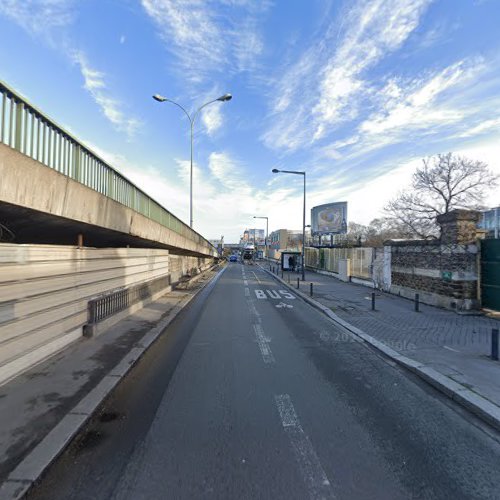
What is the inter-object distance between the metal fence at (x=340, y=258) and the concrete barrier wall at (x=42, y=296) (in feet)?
62.4

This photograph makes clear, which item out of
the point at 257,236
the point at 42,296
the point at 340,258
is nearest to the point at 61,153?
the point at 42,296

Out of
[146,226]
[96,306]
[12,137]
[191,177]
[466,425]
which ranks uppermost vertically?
[191,177]

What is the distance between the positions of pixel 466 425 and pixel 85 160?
25.9 feet

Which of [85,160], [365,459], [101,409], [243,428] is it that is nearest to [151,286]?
[85,160]

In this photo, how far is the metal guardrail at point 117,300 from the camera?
8.16 metres

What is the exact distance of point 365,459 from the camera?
137 inches

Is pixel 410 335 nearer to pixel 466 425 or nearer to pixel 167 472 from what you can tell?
pixel 466 425

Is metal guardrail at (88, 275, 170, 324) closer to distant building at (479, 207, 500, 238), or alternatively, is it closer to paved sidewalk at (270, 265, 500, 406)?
paved sidewalk at (270, 265, 500, 406)

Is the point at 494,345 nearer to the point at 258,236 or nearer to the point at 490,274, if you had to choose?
the point at 490,274

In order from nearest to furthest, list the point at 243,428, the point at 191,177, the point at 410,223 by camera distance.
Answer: the point at 243,428
the point at 191,177
the point at 410,223

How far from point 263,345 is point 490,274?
9.52 metres

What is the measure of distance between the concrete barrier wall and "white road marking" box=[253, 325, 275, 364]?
4178 millimetres

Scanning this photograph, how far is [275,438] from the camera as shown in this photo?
3844mm

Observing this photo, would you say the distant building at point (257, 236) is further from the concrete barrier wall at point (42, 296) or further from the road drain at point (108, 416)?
the road drain at point (108, 416)
